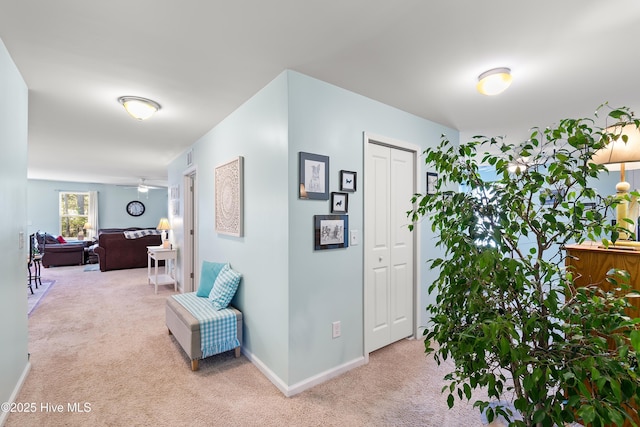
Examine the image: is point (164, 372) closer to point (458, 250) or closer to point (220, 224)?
point (220, 224)

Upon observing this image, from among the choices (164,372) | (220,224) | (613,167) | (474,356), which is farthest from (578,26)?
(164,372)

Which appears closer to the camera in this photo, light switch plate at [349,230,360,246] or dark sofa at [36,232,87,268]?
light switch plate at [349,230,360,246]

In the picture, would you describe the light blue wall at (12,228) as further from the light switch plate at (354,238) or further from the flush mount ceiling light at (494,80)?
the flush mount ceiling light at (494,80)

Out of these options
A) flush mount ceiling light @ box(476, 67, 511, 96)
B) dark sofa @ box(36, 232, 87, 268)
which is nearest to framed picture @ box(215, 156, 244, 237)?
flush mount ceiling light @ box(476, 67, 511, 96)

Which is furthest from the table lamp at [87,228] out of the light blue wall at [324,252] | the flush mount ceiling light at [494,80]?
the flush mount ceiling light at [494,80]

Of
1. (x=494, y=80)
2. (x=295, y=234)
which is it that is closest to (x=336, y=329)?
(x=295, y=234)

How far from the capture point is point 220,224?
3213 mm

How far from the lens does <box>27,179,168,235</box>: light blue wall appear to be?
8.73 meters

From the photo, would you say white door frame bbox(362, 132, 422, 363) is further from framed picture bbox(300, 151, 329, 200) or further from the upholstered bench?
the upholstered bench

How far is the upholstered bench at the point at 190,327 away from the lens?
7.93ft

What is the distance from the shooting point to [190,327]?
2.42 metres

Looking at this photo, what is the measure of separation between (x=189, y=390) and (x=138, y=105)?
2413mm

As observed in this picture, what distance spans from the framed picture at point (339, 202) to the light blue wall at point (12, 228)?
2138mm

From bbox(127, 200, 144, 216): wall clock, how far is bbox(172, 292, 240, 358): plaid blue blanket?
904 cm
